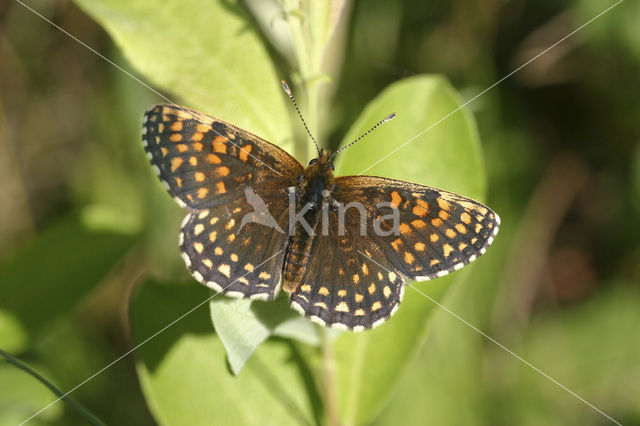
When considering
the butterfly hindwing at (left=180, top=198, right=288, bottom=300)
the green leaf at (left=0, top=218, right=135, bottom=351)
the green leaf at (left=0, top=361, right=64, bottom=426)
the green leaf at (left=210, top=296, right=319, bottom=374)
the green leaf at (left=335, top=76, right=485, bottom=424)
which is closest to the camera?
the green leaf at (left=210, top=296, right=319, bottom=374)

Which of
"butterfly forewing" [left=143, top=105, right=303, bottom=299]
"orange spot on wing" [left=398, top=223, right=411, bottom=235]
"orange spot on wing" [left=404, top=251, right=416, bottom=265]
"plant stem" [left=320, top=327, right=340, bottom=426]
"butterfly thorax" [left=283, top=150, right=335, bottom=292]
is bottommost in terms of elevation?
"plant stem" [left=320, top=327, right=340, bottom=426]

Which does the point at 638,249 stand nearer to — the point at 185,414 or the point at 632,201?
the point at 632,201

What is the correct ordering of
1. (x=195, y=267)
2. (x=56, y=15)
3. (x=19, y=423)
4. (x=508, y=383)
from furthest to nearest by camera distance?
(x=56, y=15) < (x=508, y=383) < (x=19, y=423) < (x=195, y=267)

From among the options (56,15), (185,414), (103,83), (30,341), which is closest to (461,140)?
(185,414)

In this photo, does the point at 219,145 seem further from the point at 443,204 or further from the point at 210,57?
the point at 443,204

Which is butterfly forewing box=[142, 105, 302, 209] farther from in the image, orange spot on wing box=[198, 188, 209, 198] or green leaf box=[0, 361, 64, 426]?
green leaf box=[0, 361, 64, 426]

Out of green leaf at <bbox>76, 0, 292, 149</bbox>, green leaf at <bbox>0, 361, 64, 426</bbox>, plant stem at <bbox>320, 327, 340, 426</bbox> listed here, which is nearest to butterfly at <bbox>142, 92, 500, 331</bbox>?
green leaf at <bbox>76, 0, 292, 149</bbox>

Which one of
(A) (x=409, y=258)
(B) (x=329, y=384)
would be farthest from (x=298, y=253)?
(B) (x=329, y=384)

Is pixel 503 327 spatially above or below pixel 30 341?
below
